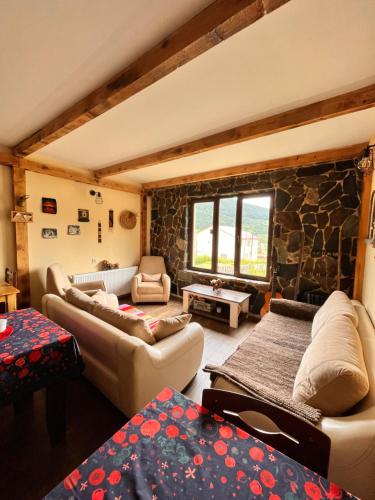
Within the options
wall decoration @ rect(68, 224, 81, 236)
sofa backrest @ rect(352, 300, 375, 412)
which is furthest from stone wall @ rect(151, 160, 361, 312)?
wall decoration @ rect(68, 224, 81, 236)

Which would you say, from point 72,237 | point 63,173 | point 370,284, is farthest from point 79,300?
point 370,284

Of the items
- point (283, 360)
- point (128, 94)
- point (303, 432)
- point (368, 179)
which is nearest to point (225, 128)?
point (128, 94)

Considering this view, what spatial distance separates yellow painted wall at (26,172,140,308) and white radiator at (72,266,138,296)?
0.21m

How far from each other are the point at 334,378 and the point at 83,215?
4.13 meters

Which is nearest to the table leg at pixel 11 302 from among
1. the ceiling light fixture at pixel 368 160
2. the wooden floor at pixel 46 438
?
the wooden floor at pixel 46 438

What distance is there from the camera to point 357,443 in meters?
0.86

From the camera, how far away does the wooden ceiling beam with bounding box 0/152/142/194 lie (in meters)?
3.02

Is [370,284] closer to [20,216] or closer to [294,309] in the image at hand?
[294,309]

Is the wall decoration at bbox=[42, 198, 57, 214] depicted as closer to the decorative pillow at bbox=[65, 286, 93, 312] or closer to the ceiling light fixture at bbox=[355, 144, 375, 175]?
the decorative pillow at bbox=[65, 286, 93, 312]

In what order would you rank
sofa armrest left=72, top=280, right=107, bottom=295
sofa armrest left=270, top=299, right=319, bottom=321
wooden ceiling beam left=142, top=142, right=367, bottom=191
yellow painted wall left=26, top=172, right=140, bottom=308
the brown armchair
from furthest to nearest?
yellow painted wall left=26, top=172, right=140, bottom=308 < sofa armrest left=72, top=280, right=107, bottom=295 < the brown armchair < wooden ceiling beam left=142, top=142, right=367, bottom=191 < sofa armrest left=270, top=299, right=319, bottom=321

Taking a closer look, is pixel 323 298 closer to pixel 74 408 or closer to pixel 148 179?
pixel 74 408

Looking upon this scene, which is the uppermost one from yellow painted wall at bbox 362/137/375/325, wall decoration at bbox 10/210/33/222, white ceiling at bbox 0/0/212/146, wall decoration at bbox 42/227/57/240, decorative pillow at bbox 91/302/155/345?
white ceiling at bbox 0/0/212/146

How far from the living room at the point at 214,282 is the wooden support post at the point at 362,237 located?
0.02m

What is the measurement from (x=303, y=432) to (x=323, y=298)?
2.86m
